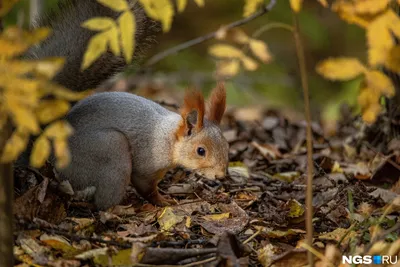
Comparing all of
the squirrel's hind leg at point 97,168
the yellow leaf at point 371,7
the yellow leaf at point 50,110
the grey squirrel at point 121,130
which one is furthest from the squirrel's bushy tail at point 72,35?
the yellow leaf at point 371,7

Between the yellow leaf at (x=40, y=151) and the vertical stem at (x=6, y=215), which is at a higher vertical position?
the yellow leaf at (x=40, y=151)

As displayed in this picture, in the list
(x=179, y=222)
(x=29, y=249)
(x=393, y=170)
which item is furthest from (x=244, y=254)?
(x=393, y=170)

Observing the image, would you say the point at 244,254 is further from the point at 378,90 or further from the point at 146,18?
the point at 146,18

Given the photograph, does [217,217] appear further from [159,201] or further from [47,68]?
[47,68]

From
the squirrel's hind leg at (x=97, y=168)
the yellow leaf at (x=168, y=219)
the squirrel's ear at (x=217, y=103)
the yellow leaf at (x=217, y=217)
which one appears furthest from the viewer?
the squirrel's ear at (x=217, y=103)

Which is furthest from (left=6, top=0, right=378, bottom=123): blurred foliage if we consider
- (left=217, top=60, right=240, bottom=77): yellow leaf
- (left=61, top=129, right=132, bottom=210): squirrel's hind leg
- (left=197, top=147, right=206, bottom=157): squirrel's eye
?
(left=217, top=60, right=240, bottom=77): yellow leaf

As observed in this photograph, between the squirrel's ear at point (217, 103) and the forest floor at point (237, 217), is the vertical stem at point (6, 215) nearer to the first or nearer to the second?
the forest floor at point (237, 217)

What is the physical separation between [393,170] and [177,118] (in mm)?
966

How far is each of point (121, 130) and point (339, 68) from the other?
1.36 meters

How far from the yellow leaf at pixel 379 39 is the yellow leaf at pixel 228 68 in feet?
1.01

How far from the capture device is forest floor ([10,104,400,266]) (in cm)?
187

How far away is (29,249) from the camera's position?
1.88 meters

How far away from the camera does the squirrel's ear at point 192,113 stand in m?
2.55

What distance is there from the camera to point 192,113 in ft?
8.76
